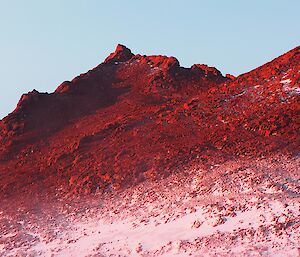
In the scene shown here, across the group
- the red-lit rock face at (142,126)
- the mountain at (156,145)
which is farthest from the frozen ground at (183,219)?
the red-lit rock face at (142,126)

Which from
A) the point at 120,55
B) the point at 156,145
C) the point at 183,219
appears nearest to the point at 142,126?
the point at 156,145

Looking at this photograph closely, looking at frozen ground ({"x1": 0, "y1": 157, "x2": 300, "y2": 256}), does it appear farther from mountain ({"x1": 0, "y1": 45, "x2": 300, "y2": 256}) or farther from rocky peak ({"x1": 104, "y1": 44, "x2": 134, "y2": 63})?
rocky peak ({"x1": 104, "y1": 44, "x2": 134, "y2": 63})

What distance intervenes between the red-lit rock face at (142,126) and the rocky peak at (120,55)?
7720 mm

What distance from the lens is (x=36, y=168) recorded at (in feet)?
122

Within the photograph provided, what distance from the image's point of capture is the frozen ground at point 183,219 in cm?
2130

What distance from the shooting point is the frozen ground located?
69.9 ft

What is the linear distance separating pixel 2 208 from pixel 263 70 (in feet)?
78.6

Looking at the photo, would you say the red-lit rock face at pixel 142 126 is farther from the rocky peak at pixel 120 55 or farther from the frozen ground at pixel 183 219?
the rocky peak at pixel 120 55

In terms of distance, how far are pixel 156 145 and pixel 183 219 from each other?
10626mm

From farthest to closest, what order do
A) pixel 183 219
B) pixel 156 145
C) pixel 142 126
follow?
pixel 142 126
pixel 156 145
pixel 183 219

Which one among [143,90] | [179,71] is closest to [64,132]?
[143,90]

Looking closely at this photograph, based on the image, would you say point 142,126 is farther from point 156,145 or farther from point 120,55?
point 120,55

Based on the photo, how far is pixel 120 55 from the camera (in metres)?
60.4

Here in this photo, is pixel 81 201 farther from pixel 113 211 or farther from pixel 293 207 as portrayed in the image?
pixel 293 207
